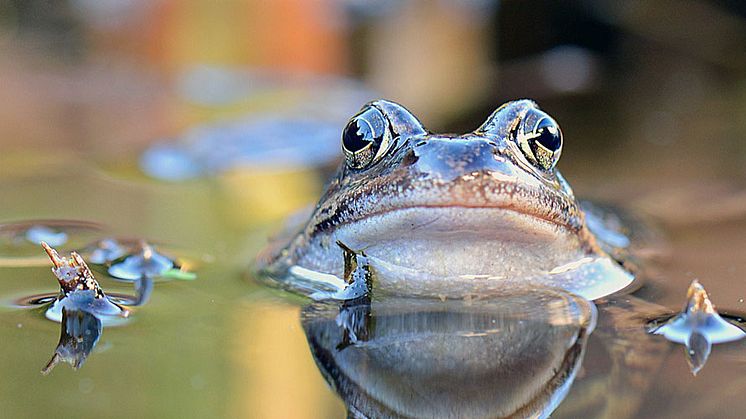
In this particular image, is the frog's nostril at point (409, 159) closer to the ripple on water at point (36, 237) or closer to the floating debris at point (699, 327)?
the floating debris at point (699, 327)

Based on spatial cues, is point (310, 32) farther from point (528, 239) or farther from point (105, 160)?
point (528, 239)

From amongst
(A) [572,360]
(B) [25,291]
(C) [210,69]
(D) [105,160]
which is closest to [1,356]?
(B) [25,291]

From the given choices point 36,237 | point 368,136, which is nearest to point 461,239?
point 368,136

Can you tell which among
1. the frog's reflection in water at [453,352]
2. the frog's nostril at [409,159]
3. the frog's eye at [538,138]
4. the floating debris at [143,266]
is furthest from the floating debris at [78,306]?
the frog's eye at [538,138]

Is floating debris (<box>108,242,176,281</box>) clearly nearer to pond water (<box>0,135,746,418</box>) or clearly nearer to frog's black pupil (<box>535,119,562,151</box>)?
pond water (<box>0,135,746,418</box>)

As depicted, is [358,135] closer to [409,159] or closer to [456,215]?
[409,159]

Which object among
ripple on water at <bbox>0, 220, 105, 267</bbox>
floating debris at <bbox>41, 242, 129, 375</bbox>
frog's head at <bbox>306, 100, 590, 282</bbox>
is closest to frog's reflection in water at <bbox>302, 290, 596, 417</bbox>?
frog's head at <bbox>306, 100, 590, 282</bbox>

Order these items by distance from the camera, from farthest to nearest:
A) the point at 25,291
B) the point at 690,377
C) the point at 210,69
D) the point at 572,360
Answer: the point at 210,69 → the point at 25,291 → the point at 572,360 → the point at 690,377
